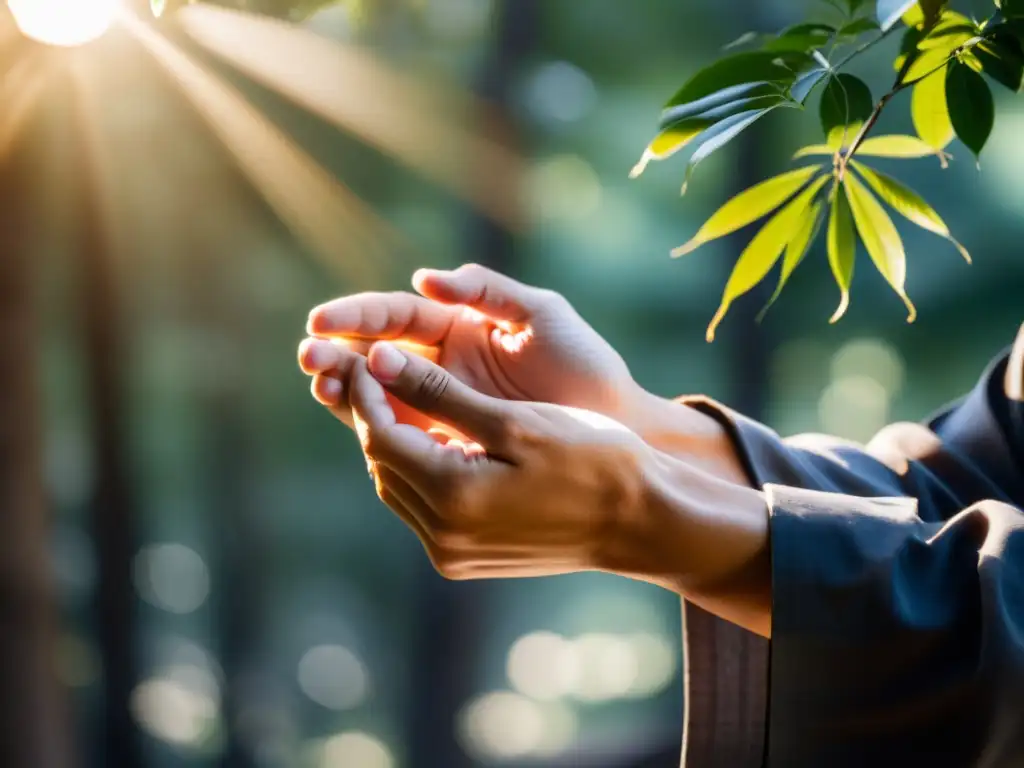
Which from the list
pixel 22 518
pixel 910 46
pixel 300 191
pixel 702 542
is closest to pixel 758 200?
pixel 910 46

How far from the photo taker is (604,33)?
4.78 meters

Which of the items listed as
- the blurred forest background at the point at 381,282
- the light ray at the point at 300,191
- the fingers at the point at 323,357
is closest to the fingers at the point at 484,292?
the fingers at the point at 323,357

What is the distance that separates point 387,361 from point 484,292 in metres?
0.22

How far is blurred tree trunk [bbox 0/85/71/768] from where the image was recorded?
5.25 feet

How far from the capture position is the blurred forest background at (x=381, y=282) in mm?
4375

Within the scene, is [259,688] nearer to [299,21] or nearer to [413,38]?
[413,38]

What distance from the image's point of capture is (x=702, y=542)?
72cm

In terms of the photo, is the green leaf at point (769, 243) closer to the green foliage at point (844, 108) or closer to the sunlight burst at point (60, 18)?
the green foliage at point (844, 108)

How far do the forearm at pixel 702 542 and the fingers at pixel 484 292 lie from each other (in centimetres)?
29

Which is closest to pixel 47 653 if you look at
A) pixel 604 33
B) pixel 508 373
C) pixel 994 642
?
pixel 508 373

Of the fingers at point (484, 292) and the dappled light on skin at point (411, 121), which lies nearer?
the fingers at point (484, 292)

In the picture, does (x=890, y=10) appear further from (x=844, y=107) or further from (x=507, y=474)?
(x=507, y=474)

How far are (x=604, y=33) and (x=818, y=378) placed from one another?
2265mm

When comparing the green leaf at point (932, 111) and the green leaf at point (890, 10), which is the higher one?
the green leaf at point (932, 111)
